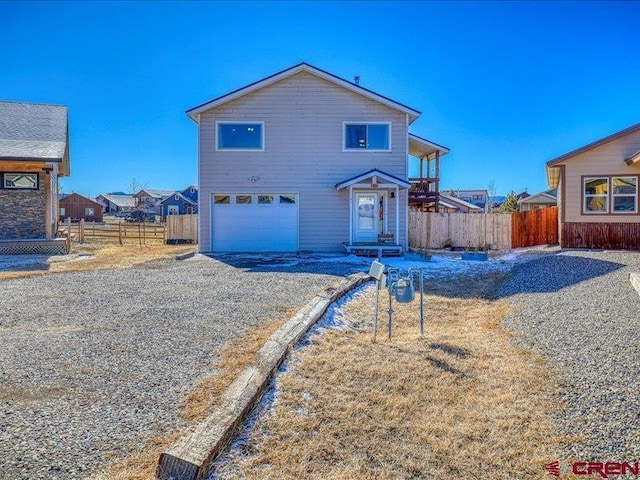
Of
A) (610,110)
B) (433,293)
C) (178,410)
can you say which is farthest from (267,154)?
(610,110)

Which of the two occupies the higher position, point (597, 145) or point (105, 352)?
point (597, 145)

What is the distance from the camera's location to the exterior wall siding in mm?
15672

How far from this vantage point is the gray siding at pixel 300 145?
16266 mm

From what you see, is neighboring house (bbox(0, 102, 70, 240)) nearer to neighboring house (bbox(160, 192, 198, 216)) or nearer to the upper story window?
the upper story window

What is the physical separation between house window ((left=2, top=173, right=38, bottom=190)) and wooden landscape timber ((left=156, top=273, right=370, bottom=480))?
1615 centimetres

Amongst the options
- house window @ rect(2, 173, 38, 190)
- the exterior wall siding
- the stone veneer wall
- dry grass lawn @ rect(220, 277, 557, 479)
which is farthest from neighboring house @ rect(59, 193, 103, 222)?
dry grass lawn @ rect(220, 277, 557, 479)

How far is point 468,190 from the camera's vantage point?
95.4 metres

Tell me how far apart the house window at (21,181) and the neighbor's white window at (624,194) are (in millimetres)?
21785

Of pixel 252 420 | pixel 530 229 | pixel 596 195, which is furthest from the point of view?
pixel 530 229

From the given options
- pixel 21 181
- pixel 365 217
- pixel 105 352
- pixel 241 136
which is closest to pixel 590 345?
pixel 105 352

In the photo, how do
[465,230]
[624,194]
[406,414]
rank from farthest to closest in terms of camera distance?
1. [465,230]
2. [624,194]
3. [406,414]

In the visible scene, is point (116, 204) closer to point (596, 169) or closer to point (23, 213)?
point (23, 213)

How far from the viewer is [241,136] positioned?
1636cm

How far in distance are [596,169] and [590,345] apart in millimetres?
13449
